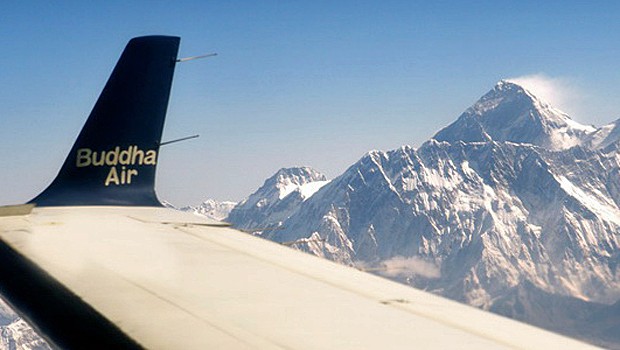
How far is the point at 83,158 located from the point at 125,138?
1.55 metres

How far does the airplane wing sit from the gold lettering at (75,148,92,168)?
141 centimetres

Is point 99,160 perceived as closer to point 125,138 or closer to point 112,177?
point 112,177

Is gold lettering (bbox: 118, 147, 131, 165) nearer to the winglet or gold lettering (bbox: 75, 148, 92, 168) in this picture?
the winglet

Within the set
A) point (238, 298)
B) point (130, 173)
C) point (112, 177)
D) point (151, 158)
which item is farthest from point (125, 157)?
point (238, 298)

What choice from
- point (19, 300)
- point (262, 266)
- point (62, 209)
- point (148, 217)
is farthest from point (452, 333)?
point (62, 209)

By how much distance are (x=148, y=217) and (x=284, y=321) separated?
11.6 metres

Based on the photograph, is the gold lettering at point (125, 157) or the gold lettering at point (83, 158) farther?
the gold lettering at point (125, 157)

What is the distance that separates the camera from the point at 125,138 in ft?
66.0

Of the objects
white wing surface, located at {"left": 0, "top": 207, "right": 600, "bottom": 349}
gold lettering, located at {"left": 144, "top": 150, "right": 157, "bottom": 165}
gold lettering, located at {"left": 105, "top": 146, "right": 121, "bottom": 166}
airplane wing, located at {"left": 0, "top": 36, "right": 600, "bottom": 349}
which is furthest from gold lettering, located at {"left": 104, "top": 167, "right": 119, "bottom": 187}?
white wing surface, located at {"left": 0, "top": 207, "right": 600, "bottom": 349}

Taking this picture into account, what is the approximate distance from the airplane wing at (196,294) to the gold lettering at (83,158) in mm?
1407

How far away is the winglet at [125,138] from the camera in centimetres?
1934

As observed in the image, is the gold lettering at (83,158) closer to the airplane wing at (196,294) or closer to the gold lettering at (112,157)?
the gold lettering at (112,157)

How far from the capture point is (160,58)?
21234 millimetres

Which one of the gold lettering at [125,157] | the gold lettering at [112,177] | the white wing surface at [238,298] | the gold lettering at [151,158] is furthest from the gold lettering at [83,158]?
the white wing surface at [238,298]
